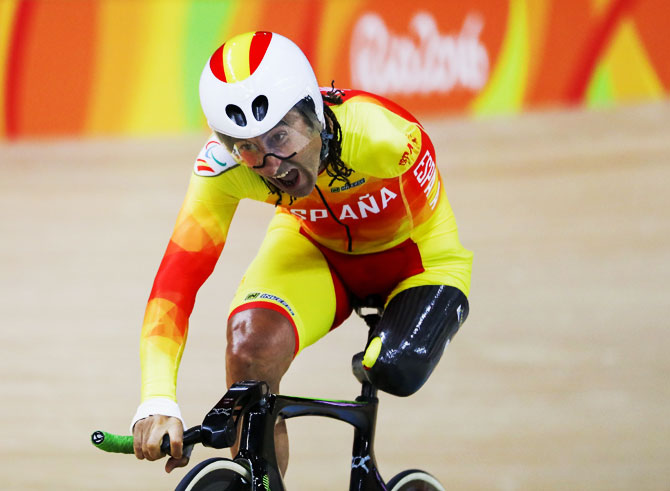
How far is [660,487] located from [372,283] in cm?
155

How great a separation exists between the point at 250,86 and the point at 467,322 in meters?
3.13

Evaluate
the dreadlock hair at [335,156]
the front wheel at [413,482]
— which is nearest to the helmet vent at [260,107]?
the dreadlock hair at [335,156]

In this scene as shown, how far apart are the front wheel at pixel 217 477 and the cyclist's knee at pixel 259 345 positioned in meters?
0.33

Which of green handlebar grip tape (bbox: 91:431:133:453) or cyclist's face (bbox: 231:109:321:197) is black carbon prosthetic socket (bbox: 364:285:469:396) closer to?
cyclist's face (bbox: 231:109:321:197)

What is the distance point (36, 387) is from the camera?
4.80 meters

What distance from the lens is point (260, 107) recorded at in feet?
7.50

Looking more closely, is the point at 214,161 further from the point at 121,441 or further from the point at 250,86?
the point at 121,441

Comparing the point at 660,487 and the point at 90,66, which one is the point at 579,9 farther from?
the point at 660,487

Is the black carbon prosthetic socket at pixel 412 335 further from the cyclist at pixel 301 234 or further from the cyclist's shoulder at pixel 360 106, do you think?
the cyclist's shoulder at pixel 360 106

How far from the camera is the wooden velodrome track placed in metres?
4.00

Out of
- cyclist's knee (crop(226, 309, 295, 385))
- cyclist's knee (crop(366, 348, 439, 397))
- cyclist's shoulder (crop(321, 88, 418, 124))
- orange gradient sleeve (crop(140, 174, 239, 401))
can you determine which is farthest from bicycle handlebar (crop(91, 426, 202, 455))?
cyclist's shoulder (crop(321, 88, 418, 124))

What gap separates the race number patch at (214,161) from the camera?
2.54m

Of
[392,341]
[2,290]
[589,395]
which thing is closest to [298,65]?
[392,341]

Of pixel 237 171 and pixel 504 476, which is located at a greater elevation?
pixel 237 171
